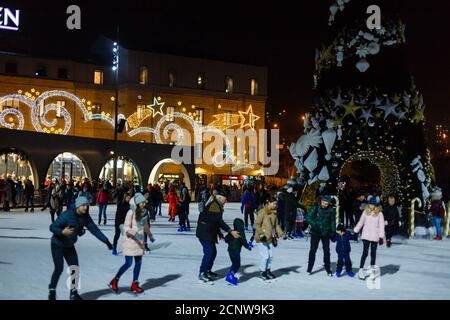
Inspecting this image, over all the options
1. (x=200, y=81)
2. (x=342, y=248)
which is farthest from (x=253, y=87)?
(x=342, y=248)

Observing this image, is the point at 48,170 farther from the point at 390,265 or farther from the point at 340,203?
the point at 390,265

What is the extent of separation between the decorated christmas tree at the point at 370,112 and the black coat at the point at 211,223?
38.5 ft

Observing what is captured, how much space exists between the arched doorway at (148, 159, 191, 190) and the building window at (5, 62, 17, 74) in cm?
1428

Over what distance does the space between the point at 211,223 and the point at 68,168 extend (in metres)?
31.0

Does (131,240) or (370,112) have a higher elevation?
(370,112)

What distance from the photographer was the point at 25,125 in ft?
171

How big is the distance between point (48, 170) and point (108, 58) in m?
22.8

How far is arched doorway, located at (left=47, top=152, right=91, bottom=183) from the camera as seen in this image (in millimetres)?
39463

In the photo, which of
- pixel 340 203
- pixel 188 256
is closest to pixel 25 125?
pixel 340 203

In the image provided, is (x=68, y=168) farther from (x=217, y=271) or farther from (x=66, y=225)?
(x=66, y=225)

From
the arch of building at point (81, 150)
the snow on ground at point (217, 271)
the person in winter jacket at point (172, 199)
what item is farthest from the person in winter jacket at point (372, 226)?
the arch of building at point (81, 150)

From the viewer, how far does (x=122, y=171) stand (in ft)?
148

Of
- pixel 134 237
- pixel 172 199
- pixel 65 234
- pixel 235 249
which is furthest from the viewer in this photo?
pixel 172 199
